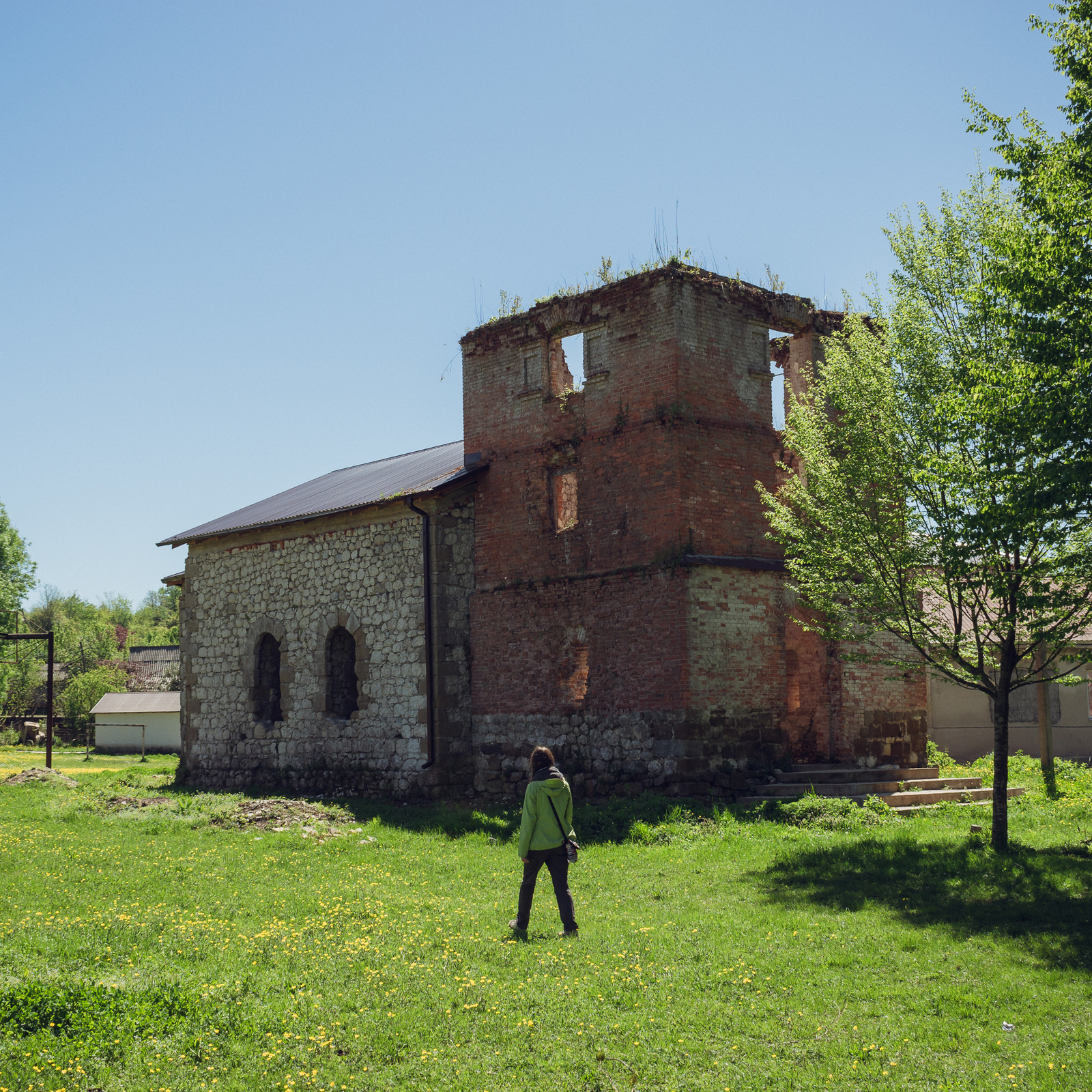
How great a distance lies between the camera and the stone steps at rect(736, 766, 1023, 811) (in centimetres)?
1373

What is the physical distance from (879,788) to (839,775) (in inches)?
22.6

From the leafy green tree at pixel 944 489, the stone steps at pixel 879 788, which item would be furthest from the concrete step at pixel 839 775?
the leafy green tree at pixel 944 489

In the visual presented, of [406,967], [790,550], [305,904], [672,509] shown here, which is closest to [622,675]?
[672,509]

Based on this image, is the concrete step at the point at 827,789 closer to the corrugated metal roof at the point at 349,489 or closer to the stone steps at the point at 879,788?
the stone steps at the point at 879,788

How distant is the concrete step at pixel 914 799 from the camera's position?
44.3 feet

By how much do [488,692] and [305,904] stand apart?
7684 millimetres

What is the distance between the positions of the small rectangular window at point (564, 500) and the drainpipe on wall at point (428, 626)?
7.51 feet

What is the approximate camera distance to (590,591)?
15.6 metres

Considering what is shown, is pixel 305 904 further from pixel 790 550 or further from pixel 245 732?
pixel 245 732

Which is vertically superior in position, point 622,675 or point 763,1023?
point 622,675

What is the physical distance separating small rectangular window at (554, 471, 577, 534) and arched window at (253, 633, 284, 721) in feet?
23.4

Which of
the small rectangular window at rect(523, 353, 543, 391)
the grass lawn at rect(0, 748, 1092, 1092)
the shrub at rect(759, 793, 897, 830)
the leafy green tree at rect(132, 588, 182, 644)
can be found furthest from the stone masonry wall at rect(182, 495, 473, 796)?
the leafy green tree at rect(132, 588, 182, 644)

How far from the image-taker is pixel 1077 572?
969cm

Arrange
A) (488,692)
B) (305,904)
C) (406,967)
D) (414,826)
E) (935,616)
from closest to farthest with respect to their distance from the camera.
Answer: (406,967), (305,904), (935,616), (414,826), (488,692)
